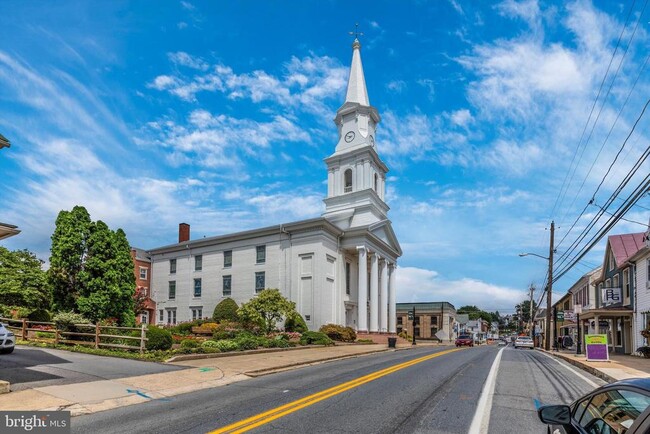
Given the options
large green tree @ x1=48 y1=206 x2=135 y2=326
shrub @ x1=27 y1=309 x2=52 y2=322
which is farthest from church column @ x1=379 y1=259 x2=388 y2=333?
shrub @ x1=27 y1=309 x2=52 y2=322

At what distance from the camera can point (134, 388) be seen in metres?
11.8

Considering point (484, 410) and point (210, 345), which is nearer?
point (484, 410)

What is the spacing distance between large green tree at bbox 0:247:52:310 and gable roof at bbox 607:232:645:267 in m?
42.1

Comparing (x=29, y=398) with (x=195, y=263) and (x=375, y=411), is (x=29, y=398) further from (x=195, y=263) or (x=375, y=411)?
(x=195, y=263)

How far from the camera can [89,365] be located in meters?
15.2

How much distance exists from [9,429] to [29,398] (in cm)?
239

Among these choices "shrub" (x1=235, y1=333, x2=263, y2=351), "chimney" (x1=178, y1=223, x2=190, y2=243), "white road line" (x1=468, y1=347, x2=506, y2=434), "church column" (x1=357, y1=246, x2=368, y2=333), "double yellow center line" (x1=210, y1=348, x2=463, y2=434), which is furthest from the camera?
"chimney" (x1=178, y1=223, x2=190, y2=243)

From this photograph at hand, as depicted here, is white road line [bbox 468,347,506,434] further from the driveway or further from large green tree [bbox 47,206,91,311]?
large green tree [bbox 47,206,91,311]

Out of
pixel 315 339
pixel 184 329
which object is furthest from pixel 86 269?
pixel 184 329

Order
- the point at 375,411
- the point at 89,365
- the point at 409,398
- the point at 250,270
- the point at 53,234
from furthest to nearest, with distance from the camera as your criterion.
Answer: the point at 250,270 → the point at 53,234 → the point at 89,365 → the point at 409,398 → the point at 375,411

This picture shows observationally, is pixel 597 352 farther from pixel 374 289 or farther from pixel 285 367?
pixel 374 289

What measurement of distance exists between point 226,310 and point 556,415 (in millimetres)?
43736

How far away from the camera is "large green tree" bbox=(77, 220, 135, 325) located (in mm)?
25141

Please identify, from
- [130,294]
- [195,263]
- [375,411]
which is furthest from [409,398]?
[195,263]
